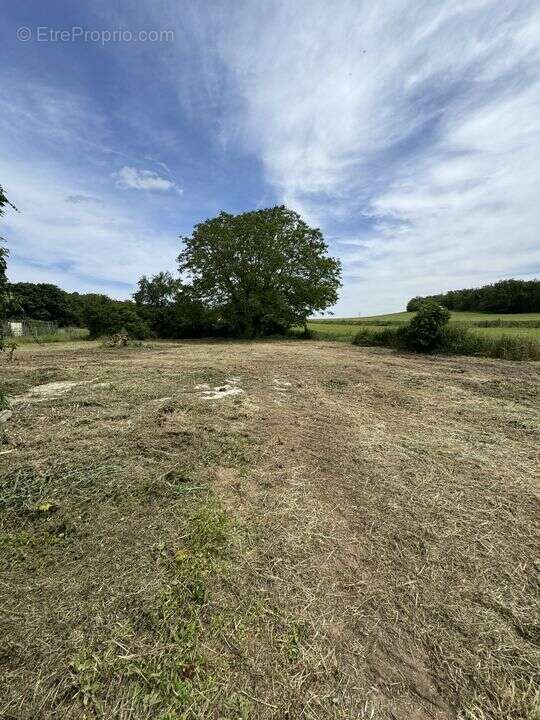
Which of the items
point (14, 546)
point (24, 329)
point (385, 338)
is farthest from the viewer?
point (24, 329)

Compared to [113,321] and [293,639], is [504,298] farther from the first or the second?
[293,639]

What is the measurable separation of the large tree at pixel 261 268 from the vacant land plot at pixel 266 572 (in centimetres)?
1906

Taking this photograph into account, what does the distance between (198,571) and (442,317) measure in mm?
13557

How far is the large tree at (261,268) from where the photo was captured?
71.8 feet

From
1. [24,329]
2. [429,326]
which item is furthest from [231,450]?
[24,329]

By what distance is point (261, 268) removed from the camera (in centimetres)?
2212

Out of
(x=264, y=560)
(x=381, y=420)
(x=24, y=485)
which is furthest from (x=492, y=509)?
(x=24, y=485)

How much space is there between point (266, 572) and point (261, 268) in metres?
21.6

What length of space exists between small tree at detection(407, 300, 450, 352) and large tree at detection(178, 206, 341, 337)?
1043 centimetres

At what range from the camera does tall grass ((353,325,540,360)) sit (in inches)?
435

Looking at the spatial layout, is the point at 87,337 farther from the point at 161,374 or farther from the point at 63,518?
the point at 63,518

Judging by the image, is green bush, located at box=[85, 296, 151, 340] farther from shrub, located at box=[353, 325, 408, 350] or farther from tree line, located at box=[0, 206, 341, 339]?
shrub, located at box=[353, 325, 408, 350]

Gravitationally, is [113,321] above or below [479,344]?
above

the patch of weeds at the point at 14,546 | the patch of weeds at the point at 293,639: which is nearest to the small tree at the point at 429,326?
the patch of weeds at the point at 293,639
